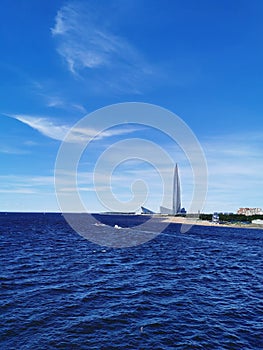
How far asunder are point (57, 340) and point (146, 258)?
40469 mm

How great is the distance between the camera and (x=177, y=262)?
59.0 metres

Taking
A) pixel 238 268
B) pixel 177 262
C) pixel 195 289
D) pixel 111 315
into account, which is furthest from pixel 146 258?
pixel 111 315

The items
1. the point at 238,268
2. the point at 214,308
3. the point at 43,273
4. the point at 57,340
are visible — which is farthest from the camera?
the point at 238,268

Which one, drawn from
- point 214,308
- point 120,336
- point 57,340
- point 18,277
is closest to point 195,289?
point 214,308

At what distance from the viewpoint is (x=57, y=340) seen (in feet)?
75.3

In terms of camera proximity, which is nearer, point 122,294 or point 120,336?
point 120,336

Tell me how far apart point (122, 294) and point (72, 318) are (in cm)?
929

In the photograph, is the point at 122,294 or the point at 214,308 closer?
the point at 214,308

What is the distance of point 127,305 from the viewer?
103ft

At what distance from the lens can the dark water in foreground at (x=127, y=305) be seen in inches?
930

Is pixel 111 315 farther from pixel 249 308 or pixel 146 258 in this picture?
pixel 146 258

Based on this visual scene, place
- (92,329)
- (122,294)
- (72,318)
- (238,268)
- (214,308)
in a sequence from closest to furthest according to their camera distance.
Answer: (92,329)
(72,318)
(214,308)
(122,294)
(238,268)

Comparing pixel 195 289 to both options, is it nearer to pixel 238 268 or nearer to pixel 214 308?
pixel 214 308

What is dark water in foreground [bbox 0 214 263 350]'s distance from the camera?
77.5ft
